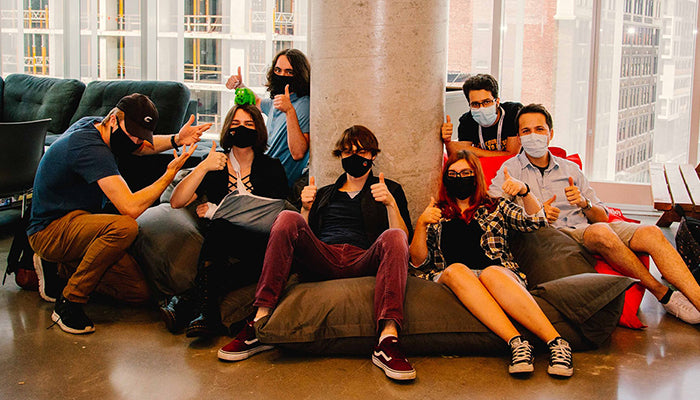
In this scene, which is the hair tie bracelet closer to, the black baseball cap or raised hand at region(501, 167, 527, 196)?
the black baseball cap

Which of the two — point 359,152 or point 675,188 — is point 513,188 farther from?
point 675,188

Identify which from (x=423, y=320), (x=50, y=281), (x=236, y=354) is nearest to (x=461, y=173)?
(x=423, y=320)

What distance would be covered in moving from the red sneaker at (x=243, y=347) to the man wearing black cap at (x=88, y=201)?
0.82 metres

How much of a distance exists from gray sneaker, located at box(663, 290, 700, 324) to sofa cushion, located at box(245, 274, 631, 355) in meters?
0.61

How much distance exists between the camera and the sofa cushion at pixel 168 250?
4059 millimetres

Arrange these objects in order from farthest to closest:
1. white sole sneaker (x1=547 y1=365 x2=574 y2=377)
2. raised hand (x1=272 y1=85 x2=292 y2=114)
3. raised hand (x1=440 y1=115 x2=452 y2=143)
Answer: raised hand (x1=272 y1=85 x2=292 y2=114), raised hand (x1=440 y1=115 x2=452 y2=143), white sole sneaker (x1=547 y1=365 x2=574 y2=377)

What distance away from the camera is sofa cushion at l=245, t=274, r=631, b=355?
348cm

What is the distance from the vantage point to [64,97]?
748cm

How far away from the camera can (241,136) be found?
4094 millimetres

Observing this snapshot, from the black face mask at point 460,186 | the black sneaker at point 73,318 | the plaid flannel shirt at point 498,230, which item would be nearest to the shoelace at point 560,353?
the plaid flannel shirt at point 498,230

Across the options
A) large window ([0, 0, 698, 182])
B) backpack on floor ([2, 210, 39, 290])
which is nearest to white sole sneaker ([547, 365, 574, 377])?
backpack on floor ([2, 210, 39, 290])

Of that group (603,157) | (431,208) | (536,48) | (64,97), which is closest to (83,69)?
(64,97)

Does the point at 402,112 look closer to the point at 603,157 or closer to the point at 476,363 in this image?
the point at 476,363

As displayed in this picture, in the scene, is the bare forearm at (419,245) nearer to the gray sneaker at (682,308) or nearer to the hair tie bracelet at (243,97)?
the hair tie bracelet at (243,97)
